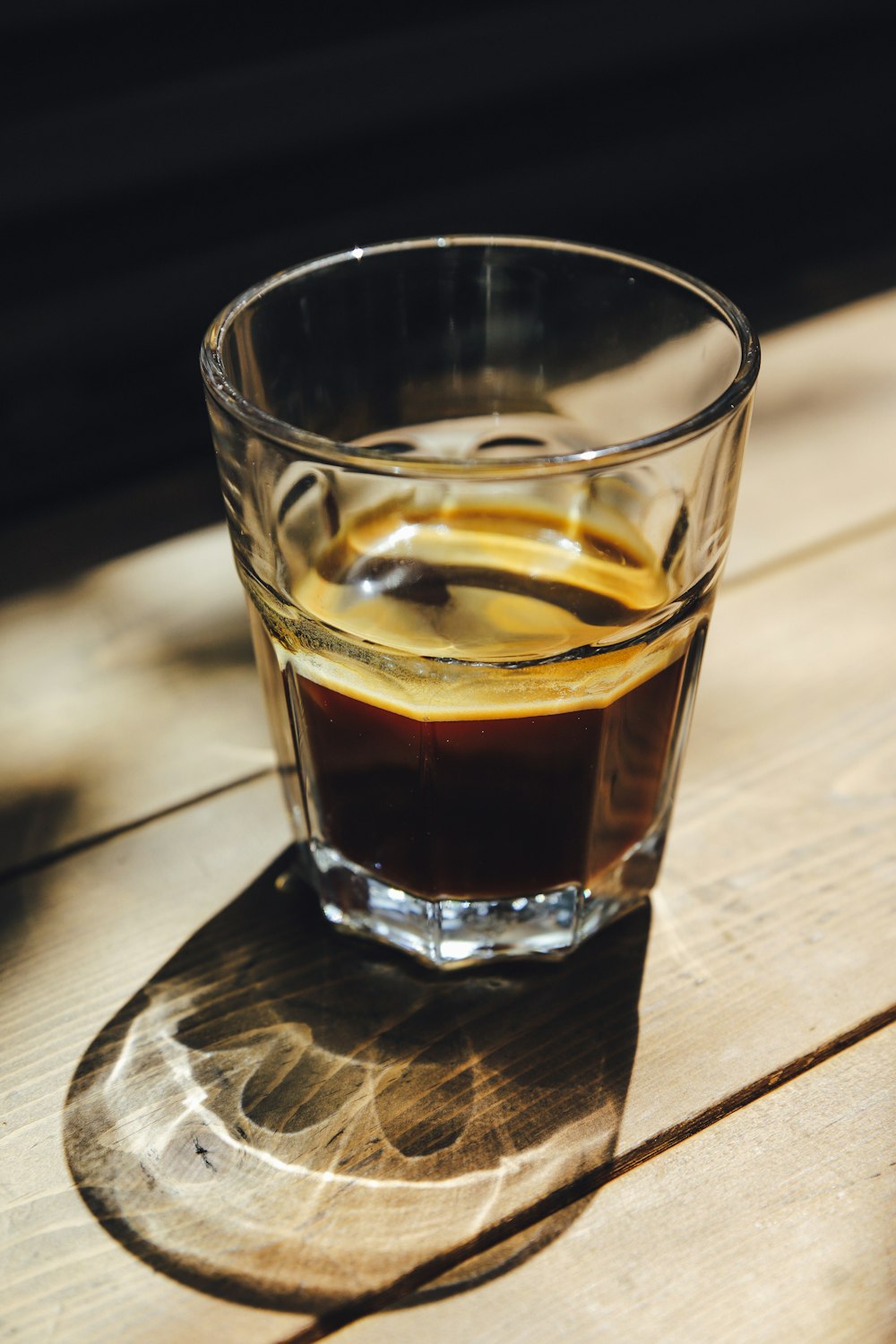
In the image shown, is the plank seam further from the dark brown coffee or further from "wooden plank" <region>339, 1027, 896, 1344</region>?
"wooden plank" <region>339, 1027, 896, 1344</region>

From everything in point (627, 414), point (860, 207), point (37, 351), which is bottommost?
point (860, 207)

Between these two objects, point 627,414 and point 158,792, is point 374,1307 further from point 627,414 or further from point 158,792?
point 627,414

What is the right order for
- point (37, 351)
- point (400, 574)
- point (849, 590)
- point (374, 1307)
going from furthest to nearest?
1. point (37, 351)
2. point (849, 590)
3. point (400, 574)
4. point (374, 1307)

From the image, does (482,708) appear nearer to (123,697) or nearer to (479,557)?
(479,557)

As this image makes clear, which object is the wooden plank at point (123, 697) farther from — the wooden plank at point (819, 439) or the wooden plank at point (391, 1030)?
the wooden plank at point (819, 439)

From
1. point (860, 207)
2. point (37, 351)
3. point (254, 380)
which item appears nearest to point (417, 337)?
point (254, 380)

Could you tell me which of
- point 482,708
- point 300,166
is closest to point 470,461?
point 482,708

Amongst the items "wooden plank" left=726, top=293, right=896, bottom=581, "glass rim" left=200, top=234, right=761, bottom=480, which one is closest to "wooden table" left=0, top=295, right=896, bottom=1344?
"wooden plank" left=726, top=293, right=896, bottom=581

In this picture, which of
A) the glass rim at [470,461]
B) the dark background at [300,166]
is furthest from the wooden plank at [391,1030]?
the dark background at [300,166]
